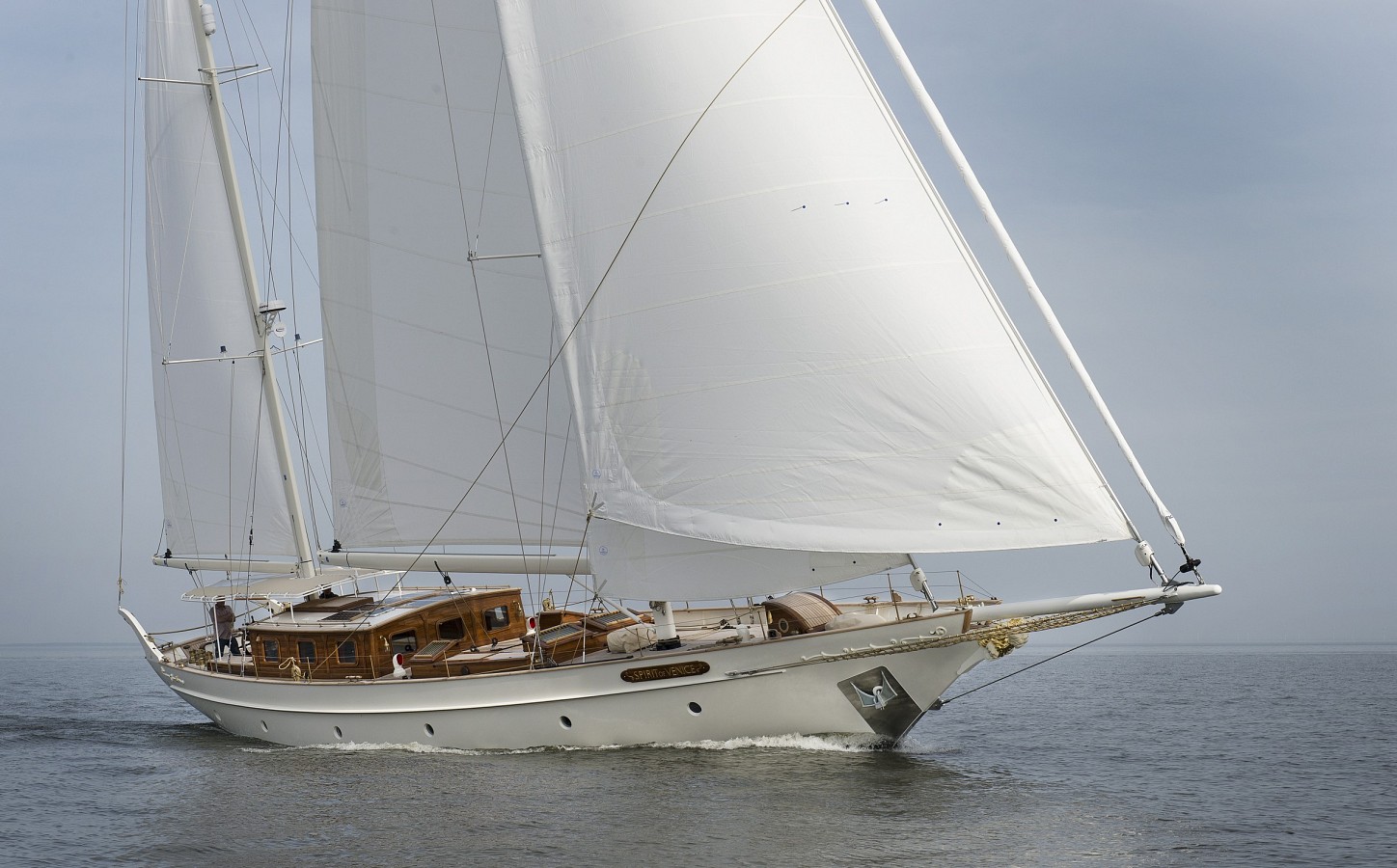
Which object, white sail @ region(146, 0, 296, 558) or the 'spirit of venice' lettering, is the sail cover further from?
white sail @ region(146, 0, 296, 558)

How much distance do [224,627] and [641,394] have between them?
16.9m

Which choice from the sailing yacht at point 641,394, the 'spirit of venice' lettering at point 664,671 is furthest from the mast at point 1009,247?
the 'spirit of venice' lettering at point 664,671

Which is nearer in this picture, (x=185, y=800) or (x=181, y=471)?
(x=185, y=800)

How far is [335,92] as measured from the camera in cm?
2602

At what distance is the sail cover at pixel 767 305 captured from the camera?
56.5 feet

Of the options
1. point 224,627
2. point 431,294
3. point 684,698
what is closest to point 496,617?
point 431,294

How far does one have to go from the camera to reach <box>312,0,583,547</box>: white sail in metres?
24.1

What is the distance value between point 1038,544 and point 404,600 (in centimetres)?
1541

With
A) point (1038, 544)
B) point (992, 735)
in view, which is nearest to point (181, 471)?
point (992, 735)

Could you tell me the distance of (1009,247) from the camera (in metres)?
17.3

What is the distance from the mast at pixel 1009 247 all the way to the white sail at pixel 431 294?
8740 millimetres

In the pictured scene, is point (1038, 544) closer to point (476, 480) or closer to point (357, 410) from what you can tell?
point (476, 480)

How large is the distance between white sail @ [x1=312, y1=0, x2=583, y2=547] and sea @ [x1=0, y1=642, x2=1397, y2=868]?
5253 mm

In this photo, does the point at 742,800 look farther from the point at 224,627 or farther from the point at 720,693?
the point at 224,627
